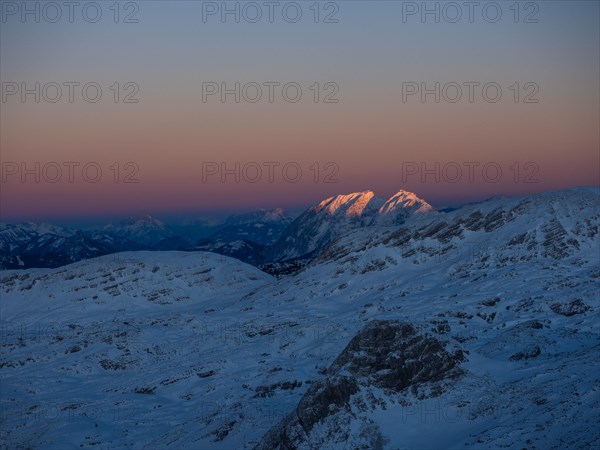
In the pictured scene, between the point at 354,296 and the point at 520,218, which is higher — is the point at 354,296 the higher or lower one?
the lower one

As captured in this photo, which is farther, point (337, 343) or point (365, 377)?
point (337, 343)

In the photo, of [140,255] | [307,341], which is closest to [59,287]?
[140,255]

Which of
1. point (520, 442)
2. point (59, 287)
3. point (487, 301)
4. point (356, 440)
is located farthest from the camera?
point (59, 287)

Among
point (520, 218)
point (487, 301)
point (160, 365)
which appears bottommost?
point (160, 365)

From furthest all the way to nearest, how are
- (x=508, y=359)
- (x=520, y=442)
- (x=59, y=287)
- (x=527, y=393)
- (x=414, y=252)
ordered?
(x=59, y=287), (x=414, y=252), (x=508, y=359), (x=527, y=393), (x=520, y=442)

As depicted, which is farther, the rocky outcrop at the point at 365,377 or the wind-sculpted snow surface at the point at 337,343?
the wind-sculpted snow surface at the point at 337,343

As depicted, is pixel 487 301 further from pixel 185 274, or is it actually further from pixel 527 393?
pixel 185 274

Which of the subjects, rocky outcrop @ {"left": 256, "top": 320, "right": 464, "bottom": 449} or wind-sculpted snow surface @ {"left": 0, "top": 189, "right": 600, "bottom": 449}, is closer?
rocky outcrop @ {"left": 256, "top": 320, "right": 464, "bottom": 449}

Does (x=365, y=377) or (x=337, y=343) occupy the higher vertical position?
(x=365, y=377)
